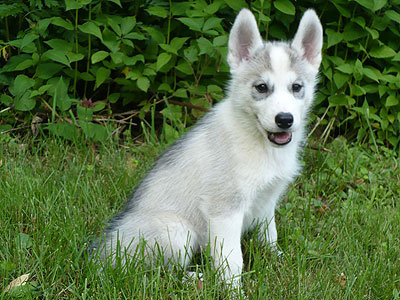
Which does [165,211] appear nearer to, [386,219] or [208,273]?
[208,273]

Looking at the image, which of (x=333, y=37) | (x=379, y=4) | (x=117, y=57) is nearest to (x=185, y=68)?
(x=117, y=57)

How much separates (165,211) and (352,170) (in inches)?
85.4

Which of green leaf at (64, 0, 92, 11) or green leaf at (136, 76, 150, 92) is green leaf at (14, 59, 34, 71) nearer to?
green leaf at (64, 0, 92, 11)

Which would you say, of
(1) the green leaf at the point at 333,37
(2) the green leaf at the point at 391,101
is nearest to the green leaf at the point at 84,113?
(1) the green leaf at the point at 333,37

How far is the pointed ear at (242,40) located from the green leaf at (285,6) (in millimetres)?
1550

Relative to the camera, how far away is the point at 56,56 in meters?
4.86

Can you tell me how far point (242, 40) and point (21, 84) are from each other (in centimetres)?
249

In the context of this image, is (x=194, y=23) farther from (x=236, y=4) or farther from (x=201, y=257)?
(x=201, y=257)

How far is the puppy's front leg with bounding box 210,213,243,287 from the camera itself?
128 inches

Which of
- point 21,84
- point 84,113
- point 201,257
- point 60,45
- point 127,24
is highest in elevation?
point 127,24

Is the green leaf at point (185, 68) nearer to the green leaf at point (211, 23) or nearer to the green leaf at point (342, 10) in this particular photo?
the green leaf at point (211, 23)

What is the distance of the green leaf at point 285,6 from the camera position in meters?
4.91

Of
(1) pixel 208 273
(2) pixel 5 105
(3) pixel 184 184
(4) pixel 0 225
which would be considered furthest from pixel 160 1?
(1) pixel 208 273

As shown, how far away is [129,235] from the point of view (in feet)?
10.9
